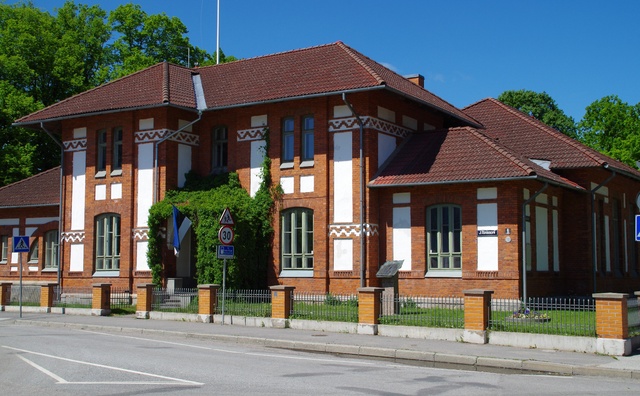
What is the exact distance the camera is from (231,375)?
12648 mm

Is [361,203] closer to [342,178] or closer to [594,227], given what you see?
[342,178]

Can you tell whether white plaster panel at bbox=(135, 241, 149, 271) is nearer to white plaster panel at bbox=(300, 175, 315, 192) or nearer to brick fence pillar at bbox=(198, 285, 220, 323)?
white plaster panel at bbox=(300, 175, 315, 192)

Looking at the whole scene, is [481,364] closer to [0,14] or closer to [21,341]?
[21,341]

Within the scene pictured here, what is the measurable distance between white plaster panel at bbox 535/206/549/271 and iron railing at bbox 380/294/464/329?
7644mm

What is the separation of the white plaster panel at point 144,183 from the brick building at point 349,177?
0.26 ft

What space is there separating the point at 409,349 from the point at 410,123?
1484 centimetres

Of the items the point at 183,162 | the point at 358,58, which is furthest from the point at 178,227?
the point at 358,58

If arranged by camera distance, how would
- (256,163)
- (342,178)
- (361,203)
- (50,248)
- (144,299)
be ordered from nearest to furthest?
1. (144,299)
2. (361,203)
3. (342,178)
4. (256,163)
5. (50,248)

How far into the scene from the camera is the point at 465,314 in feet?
59.7

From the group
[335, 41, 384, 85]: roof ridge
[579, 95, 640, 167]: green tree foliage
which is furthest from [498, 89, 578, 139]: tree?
[335, 41, 384, 85]: roof ridge

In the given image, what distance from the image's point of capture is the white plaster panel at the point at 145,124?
101 feet

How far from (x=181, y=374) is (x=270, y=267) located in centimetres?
1626

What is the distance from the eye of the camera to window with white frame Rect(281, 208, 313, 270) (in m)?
28.3

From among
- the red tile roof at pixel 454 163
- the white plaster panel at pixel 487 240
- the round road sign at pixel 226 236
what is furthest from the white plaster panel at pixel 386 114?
the round road sign at pixel 226 236
